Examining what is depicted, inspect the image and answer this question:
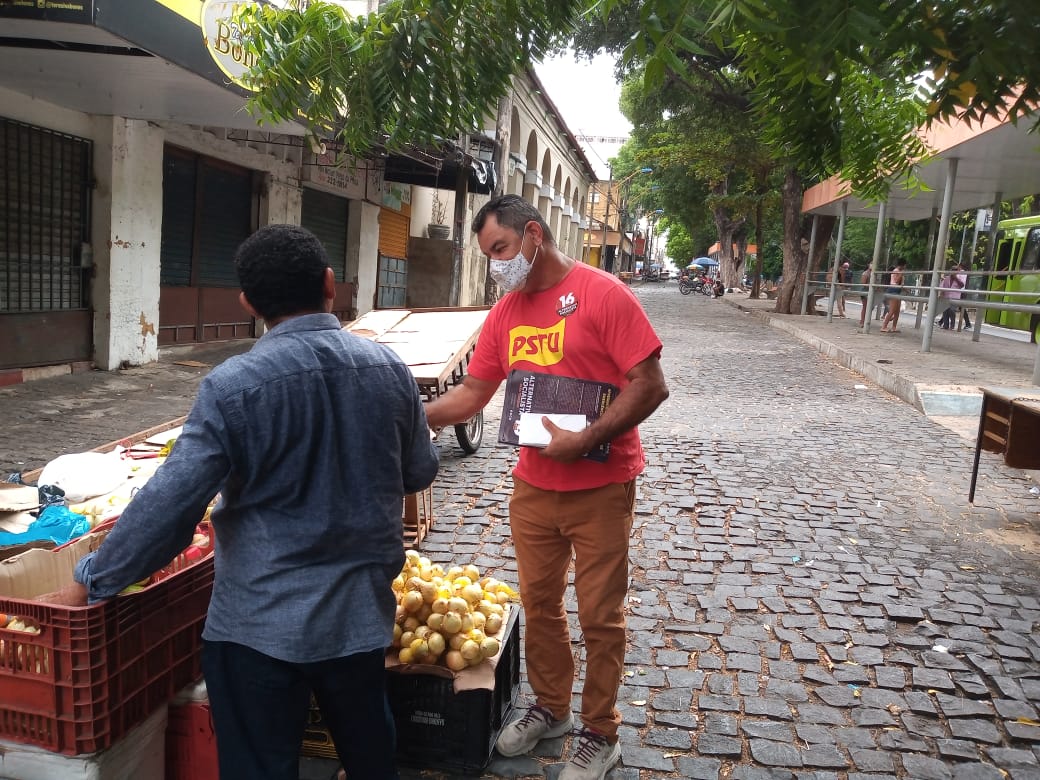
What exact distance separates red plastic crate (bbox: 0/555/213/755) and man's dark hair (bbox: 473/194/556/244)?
4.98ft

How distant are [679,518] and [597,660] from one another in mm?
3065

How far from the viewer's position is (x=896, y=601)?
429 centimetres

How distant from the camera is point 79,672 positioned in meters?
1.92

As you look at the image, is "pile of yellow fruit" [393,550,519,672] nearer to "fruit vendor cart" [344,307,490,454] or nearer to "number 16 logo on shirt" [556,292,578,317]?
"number 16 logo on shirt" [556,292,578,317]

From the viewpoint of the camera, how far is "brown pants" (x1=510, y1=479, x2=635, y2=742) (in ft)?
8.64

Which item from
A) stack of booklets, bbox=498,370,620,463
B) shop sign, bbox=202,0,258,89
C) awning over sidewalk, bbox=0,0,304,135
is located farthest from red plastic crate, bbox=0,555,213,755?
shop sign, bbox=202,0,258,89

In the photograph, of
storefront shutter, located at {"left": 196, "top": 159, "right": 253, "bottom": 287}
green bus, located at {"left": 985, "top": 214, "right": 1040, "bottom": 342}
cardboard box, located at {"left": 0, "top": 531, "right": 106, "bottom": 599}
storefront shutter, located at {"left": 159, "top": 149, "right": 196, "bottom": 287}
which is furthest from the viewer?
green bus, located at {"left": 985, "top": 214, "right": 1040, "bottom": 342}

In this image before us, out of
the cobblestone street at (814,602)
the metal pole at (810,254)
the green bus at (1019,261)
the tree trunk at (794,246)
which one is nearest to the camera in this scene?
the cobblestone street at (814,602)

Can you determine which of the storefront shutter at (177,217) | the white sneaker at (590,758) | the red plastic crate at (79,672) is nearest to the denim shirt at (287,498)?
the red plastic crate at (79,672)

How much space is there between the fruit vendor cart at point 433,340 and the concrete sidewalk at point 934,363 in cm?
566

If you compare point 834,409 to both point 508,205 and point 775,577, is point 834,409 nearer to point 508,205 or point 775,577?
point 775,577

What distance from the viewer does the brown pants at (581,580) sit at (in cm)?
263

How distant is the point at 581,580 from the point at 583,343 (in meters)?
0.81

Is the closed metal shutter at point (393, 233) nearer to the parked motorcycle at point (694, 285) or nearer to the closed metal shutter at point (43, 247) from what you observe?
the closed metal shutter at point (43, 247)
